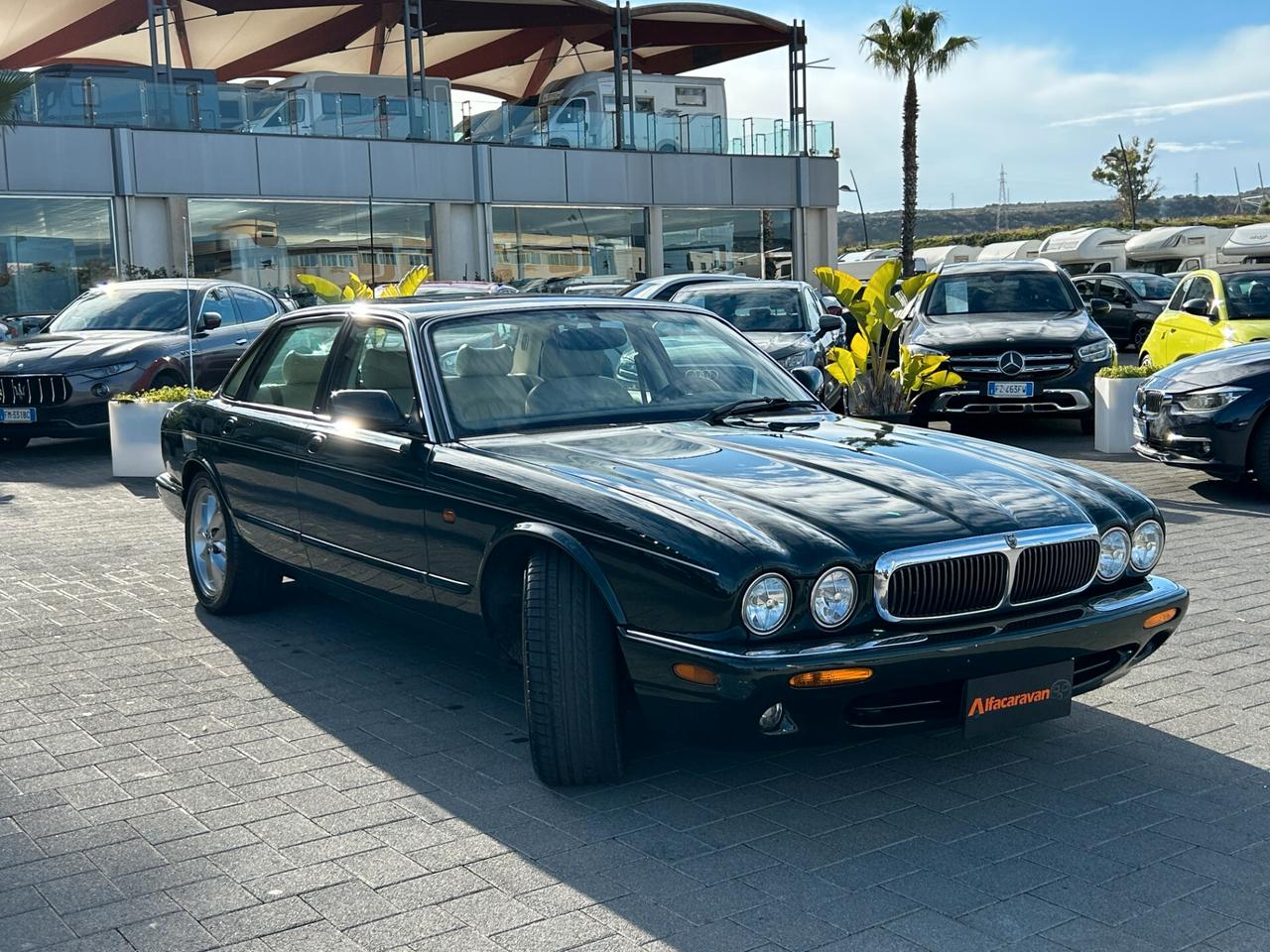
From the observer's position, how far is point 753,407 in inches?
214

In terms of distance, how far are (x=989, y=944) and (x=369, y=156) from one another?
28104 mm

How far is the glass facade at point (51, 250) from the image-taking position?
1006 inches

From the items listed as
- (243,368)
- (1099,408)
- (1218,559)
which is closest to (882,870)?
(243,368)

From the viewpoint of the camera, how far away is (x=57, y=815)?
418 centimetres

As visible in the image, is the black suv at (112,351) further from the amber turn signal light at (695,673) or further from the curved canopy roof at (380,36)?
the curved canopy roof at (380,36)

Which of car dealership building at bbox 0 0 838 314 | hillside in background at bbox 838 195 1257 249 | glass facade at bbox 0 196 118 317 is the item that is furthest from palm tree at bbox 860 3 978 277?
hillside in background at bbox 838 195 1257 249

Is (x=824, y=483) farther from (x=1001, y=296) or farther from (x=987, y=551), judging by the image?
(x=1001, y=296)

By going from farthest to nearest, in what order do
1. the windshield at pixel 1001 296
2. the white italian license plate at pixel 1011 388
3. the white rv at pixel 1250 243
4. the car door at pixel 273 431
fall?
the white rv at pixel 1250 243
the windshield at pixel 1001 296
the white italian license plate at pixel 1011 388
the car door at pixel 273 431

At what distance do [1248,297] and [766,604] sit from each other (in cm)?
1065

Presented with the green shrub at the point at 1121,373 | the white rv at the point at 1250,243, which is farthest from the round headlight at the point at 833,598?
the white rv at the point at 1250,243

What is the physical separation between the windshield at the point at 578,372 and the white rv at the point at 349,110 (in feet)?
79.9

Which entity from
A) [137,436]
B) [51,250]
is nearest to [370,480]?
[137,436]

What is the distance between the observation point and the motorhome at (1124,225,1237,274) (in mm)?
44688

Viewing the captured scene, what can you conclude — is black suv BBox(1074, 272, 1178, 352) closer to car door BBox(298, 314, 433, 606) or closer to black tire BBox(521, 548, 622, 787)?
car door BBox(298, 314, 433, 606)
